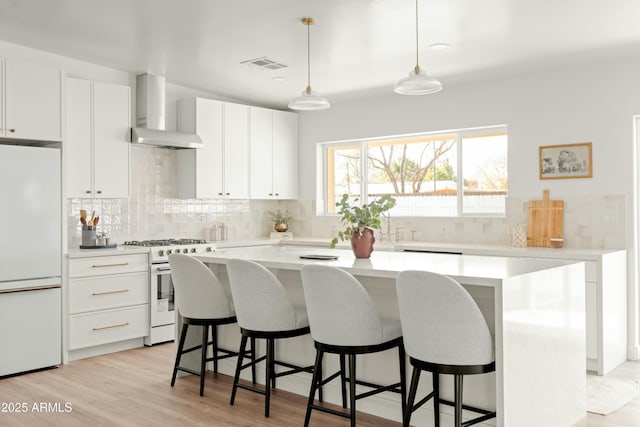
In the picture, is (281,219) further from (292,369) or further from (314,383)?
(314,383)

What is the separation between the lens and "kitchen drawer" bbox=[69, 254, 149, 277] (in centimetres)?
463

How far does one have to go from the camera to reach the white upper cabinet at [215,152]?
591cm

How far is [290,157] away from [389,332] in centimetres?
431

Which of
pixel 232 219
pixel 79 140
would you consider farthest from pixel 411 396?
pixel 232 219

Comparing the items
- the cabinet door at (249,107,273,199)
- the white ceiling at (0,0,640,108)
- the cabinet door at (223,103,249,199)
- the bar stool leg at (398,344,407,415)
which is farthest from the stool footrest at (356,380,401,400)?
the cabinet door at (249,107,273,199)

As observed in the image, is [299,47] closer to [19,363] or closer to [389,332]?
[389,332]

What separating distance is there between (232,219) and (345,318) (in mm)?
3990

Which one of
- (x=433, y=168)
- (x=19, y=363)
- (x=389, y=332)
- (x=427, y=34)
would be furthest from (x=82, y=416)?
(x=433, y=168)

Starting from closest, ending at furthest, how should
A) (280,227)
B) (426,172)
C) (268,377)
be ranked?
(268,377), (426,172), (280,227)

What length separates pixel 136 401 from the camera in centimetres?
365

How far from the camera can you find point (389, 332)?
2.95 metres

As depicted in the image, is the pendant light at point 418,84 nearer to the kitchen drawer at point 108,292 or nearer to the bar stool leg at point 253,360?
the bar stool leg at point 253,360

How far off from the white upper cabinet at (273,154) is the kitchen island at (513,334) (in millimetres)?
2954

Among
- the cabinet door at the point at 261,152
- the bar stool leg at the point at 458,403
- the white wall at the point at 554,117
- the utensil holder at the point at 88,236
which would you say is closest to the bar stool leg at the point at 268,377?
the bar stool leg at the point at 458,403
